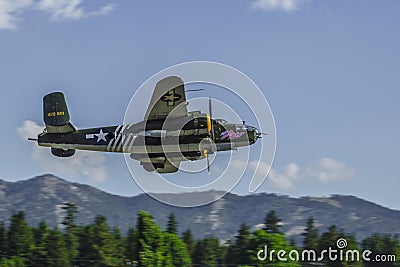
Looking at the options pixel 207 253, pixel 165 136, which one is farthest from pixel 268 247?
pixel 165 136

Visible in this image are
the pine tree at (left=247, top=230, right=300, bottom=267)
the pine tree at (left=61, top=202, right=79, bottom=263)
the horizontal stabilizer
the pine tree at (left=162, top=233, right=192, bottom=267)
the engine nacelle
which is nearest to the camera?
the engine nacelle

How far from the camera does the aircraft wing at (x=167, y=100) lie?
1373 inches

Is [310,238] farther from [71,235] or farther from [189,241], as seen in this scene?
[71,235]

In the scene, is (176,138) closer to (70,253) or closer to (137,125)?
(137,125)

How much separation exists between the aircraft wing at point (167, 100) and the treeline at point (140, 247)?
25.9 m

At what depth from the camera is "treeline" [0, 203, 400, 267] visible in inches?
2445

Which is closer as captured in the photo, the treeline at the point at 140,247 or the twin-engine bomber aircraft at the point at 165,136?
the twin-engine bomber aircraft at the point at 165,136

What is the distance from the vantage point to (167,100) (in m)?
35.3

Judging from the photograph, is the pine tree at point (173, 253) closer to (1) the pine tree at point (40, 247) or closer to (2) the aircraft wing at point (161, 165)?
(1) the pine tree at point (40, 247)

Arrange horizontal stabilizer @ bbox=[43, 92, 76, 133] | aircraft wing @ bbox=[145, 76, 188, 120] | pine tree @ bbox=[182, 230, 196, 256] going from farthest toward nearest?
pine tree @ bbox=[182, 230, 196, 256] → horizontal stabilizer @ bbox=[43, 92, 76, 133] → aircraft wing @ bbox=[145, 76, 188, 120]

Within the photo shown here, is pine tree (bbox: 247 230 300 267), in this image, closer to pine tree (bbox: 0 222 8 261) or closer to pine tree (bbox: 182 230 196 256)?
pine tree (bbox: 182 230 196 256)

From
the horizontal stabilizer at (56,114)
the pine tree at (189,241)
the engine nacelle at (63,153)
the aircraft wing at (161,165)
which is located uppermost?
the horizontal stabilizer at (56,114)

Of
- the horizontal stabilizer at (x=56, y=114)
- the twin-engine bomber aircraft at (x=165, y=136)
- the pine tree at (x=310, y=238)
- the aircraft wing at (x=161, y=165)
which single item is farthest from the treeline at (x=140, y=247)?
the twin-engine bomber aircraft at (x=165, y=136)

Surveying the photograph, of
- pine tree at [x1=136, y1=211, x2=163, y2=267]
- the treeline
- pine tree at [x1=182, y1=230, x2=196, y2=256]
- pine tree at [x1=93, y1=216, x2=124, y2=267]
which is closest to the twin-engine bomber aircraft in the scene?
pine tree at [x1=136, y1=211, x2=163, y2=267]
